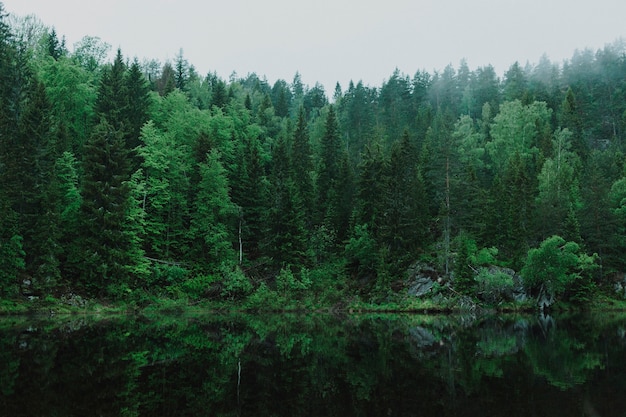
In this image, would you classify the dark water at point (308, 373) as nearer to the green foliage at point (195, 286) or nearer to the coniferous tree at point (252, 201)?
the green foliage at point (195, 286)

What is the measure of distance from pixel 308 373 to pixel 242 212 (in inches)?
1689

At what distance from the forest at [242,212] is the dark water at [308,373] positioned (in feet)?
57.2

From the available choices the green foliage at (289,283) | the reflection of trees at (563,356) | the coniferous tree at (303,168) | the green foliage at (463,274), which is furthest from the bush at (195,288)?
the reflection of trees at (563,356)

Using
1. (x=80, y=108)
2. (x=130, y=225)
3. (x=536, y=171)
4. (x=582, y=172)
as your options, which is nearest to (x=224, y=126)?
(x=80, y=108)

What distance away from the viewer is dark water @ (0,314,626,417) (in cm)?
1287

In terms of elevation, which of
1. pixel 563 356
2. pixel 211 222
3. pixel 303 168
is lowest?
pixel 563 356

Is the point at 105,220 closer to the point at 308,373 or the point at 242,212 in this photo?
the point at 242,212

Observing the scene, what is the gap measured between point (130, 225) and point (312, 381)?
36932 millimetres

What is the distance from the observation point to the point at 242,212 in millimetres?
59406

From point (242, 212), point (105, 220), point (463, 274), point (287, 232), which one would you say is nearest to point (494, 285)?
point (463, 274)

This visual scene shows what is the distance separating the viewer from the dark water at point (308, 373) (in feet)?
42.2

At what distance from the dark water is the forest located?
17423 mm

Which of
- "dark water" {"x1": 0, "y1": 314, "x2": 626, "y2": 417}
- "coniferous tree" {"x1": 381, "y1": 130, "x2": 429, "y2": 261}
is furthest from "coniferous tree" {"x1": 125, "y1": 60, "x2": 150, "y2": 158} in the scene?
"dark water" {"x1": 0, "y1": 314, "x2": 626, "y2": 417}

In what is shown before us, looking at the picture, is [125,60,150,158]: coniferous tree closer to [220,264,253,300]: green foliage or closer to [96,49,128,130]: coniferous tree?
[96,49,128,130]: coniferous tree
